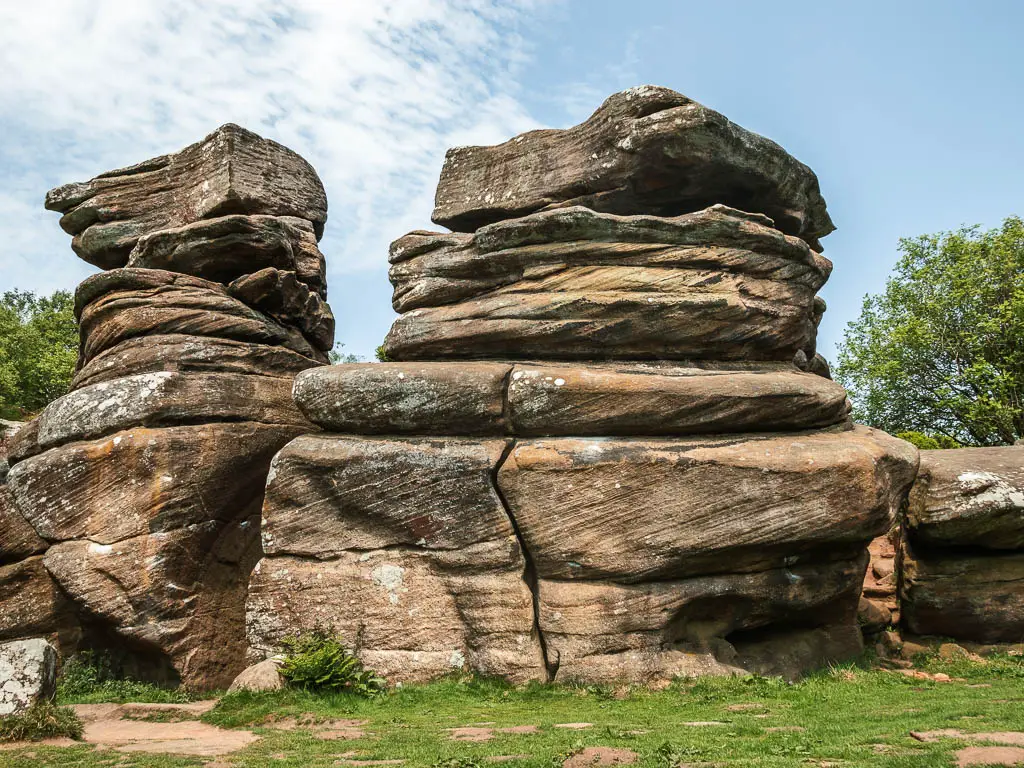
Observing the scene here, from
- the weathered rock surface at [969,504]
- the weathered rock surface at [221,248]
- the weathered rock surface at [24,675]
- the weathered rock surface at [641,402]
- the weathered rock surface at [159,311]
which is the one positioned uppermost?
the weathered rock surface at [221,248]

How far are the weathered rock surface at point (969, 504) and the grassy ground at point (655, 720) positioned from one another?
2795 mm

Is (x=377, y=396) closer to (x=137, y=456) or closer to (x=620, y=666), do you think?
(x=137, y=456)

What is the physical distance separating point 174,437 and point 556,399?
9.04m

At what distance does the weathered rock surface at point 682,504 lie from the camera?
16453 millimetres

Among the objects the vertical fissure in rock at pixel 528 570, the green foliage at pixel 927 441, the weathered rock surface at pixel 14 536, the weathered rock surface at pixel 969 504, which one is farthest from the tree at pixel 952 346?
the weathered rock surface at pixel 14 536

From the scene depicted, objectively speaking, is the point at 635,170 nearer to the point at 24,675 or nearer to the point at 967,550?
the point at 967,550

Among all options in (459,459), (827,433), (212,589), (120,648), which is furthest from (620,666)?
(120,648)

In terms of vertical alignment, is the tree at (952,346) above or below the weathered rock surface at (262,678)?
above

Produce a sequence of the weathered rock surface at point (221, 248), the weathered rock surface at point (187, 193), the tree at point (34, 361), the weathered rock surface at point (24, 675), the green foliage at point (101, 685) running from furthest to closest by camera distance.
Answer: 1. the tree at point (34, 361)
2. the weathered rock surface at point (187, 193)
3. the weathered rock surface at point (221, 248)
4. the green foliage at point (101, 685)
5. the weathered rock surface at point (24, 675)

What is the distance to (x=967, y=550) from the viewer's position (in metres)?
19.7

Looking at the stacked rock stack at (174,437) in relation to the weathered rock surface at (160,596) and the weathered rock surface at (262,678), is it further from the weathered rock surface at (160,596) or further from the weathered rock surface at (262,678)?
the weathered rock surface at (262,678)

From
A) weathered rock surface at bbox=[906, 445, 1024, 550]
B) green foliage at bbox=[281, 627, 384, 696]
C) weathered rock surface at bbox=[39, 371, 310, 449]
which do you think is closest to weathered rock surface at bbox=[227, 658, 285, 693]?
green foliage at bbox=[281, 627, 384, 696]

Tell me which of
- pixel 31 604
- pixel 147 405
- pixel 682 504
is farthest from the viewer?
pixel 147 405

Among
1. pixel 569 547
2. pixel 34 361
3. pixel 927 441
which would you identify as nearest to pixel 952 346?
pixel 927 441
